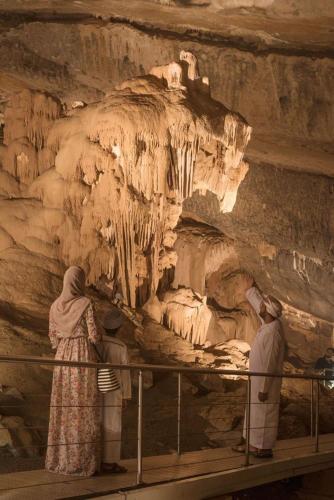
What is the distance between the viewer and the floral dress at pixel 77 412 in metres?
4.91

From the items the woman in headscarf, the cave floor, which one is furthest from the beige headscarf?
the cave floor

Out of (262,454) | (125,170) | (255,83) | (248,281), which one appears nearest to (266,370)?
A: (262,454)

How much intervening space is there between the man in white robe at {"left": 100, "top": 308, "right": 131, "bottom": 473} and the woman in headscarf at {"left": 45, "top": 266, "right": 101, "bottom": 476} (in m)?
0.10

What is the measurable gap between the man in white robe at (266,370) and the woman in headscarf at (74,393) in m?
1.77

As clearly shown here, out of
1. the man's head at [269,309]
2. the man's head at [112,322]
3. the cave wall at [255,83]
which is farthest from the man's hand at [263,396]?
the cave wall at [255,83]

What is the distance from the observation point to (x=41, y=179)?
41.0 feet

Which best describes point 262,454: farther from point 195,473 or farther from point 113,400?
point 113,400

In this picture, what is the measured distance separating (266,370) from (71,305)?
2.09 m

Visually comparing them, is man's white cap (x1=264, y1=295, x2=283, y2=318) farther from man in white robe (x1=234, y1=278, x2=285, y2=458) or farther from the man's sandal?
the man's sandal

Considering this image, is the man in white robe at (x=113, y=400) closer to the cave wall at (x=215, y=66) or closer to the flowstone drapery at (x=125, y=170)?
the flowstone drapery at (x=125, y=170)

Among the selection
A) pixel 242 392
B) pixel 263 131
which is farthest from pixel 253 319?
pixel 242 392

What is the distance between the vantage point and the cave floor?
4.58 meters

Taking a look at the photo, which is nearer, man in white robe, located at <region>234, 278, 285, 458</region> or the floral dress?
the floral dress

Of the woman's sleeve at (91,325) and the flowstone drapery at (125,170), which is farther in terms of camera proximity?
the flowstone drapery at (125,170)
